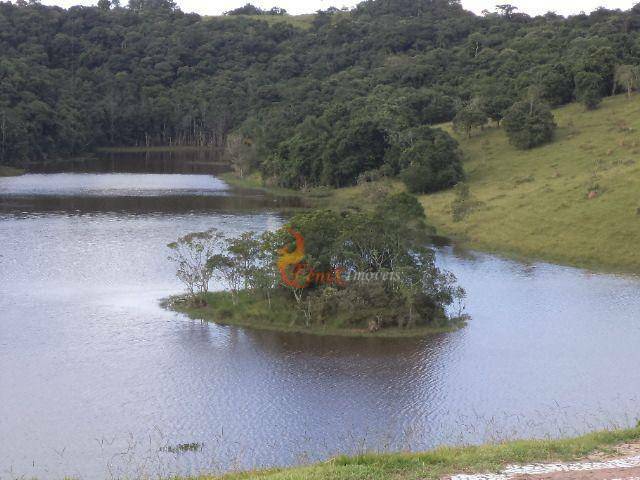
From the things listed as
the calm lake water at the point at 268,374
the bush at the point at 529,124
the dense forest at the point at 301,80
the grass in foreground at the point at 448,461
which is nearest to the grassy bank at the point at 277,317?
the calm lake water at the point at 268,374

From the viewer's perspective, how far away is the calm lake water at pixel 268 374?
82.9ft

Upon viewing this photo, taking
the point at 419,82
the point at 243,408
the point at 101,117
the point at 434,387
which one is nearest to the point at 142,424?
the point at 243,408

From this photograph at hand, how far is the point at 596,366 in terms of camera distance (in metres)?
33.3

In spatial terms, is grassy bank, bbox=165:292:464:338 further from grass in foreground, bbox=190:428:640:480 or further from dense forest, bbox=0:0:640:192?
dense forest, bbox=0:0:640:192

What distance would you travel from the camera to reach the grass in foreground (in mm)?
15352

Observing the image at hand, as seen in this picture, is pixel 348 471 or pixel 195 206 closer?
pixel 348 471

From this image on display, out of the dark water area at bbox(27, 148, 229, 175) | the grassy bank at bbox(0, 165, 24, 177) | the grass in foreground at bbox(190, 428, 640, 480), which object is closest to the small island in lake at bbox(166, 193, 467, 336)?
the grass in foreground at bbox(190, 428, 640, 480)

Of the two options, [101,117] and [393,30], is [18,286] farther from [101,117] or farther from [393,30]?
[393,30]

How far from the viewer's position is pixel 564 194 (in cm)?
6012

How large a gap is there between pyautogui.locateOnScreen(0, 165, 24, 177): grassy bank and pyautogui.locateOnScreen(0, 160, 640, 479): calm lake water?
164 feet

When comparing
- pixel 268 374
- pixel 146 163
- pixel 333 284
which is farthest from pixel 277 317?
pixel 146 163

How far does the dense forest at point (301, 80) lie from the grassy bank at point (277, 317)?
33.9m

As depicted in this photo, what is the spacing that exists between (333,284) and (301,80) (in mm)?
99464

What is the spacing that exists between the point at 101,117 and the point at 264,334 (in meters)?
105
